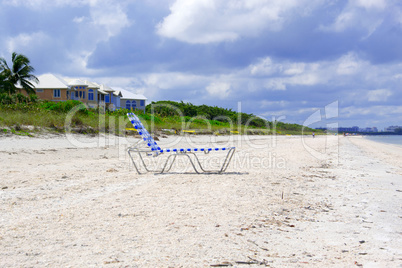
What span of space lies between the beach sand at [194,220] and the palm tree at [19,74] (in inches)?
1523

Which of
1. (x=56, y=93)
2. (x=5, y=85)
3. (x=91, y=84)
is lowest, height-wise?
(x=56, y=93)

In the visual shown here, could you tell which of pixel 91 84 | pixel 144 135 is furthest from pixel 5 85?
pixel 144 135

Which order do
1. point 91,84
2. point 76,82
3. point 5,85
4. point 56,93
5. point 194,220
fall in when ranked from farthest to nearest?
point 91,84 < point 76,82 < point 56,93 < point 5,85 < point 194,220

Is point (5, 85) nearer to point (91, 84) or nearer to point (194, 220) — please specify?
point (91, 84)

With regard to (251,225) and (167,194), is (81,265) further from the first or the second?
(167,194)

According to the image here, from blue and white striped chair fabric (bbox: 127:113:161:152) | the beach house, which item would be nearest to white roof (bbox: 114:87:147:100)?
the beach house

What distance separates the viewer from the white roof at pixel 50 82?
42969mm

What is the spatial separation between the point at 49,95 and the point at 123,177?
40380mm

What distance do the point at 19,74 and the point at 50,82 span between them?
3.68 m

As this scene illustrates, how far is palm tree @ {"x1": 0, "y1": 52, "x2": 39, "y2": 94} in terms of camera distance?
4070 cm

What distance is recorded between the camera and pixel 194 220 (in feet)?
13.4

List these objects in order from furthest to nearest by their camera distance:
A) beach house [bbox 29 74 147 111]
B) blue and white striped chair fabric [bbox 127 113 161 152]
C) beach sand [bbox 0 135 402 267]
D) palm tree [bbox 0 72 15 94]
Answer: beach house [bbox 29 74 147 111], palm tree [bbox 0 72 15 94], blue and white striped chair fabric [bbox 127 113 161 152], beach sand [bbox 0 135 402 267]

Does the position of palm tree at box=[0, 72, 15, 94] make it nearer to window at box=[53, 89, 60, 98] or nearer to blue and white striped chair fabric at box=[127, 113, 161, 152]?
window at box=[53, 89, 60, 98]

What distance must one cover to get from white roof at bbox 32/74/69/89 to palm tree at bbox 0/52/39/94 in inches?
50.1
